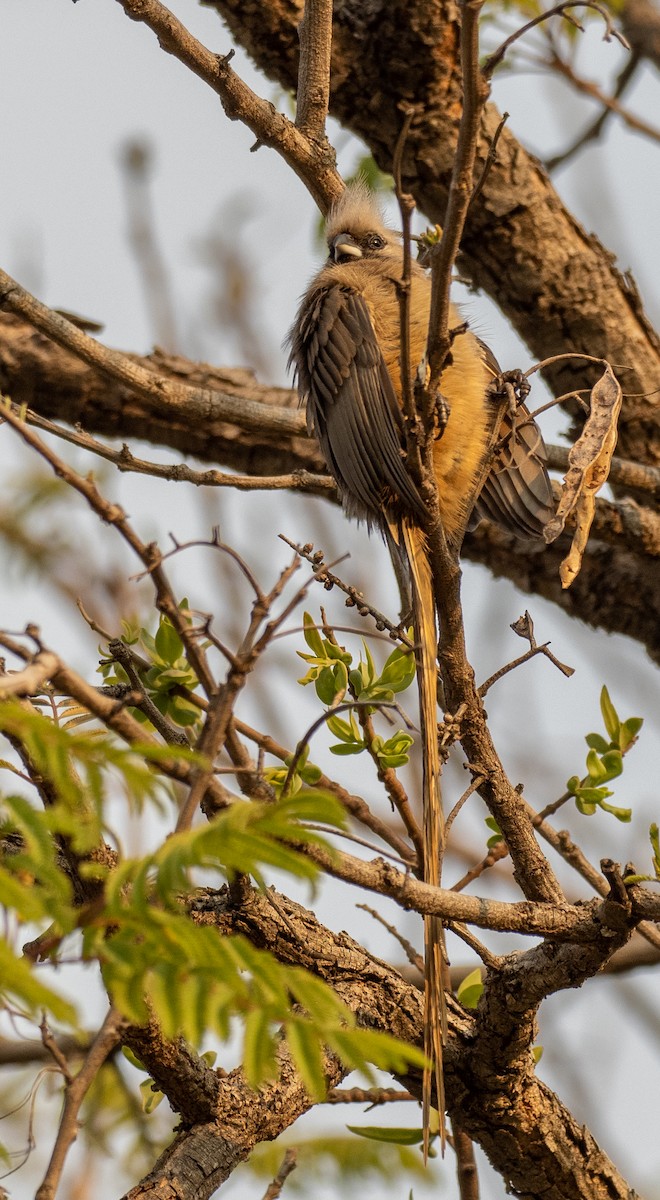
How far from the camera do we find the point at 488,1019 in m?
2.48

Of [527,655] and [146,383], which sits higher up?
[146,383]

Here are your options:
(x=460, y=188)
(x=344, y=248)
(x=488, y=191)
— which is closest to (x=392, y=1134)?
(x=460, y=188)

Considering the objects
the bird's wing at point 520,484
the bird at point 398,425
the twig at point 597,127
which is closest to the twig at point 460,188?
the bird at point 398,425

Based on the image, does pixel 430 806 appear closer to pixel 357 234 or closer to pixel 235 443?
pixel 235 443

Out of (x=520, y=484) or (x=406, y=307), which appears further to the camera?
(x=520, y=484)

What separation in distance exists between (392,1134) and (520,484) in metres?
1.88

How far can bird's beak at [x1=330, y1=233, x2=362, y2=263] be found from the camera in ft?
12.9

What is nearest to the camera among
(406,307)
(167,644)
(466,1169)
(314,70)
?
(406,307)

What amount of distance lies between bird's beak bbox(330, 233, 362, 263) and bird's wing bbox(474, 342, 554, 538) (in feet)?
2.13

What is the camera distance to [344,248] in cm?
393

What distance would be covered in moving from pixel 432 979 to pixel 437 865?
23 centimetres

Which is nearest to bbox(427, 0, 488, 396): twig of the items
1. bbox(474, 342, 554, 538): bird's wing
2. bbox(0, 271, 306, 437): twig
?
bbox(0, 271, 306, 437): twig

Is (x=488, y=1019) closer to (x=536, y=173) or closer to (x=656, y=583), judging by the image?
(x=656, y=583)

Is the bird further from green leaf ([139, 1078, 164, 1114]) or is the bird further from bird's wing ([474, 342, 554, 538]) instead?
green leaf ([139, 1078, 164, 1114])
